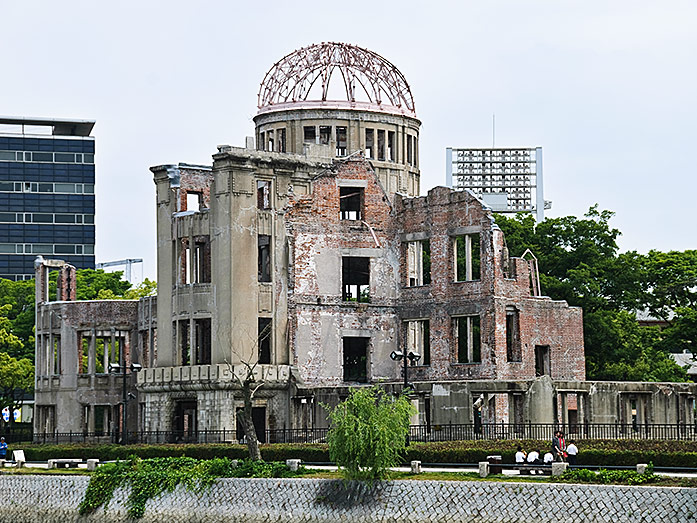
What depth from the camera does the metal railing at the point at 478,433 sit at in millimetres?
50344

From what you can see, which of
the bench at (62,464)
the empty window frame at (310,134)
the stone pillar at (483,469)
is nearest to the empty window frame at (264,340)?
the bench at (62,464)

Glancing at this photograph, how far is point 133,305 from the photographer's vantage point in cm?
6750

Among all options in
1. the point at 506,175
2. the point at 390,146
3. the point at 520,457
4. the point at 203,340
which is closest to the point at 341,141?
the point at 390,146

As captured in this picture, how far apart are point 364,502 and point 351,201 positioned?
2885 centimetres

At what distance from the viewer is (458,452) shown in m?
43.8

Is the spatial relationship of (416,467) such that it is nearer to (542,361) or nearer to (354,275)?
(542,361)

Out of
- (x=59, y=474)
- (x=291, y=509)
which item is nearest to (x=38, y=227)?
(x=59, y=474)

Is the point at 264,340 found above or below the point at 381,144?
below

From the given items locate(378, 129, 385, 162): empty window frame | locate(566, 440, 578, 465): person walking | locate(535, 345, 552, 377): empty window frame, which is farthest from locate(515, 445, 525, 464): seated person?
locate(378, 129, 385, 162): empty window frame

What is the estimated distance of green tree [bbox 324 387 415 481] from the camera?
38612mm

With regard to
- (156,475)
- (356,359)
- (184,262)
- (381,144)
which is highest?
(381,144)

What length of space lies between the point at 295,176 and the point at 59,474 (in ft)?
64.7

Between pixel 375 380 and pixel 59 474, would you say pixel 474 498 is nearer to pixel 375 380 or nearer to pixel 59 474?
pixel 59 474

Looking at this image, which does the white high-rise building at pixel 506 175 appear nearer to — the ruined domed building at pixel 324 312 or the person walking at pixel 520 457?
the ruined domed building at pixel 324 312
